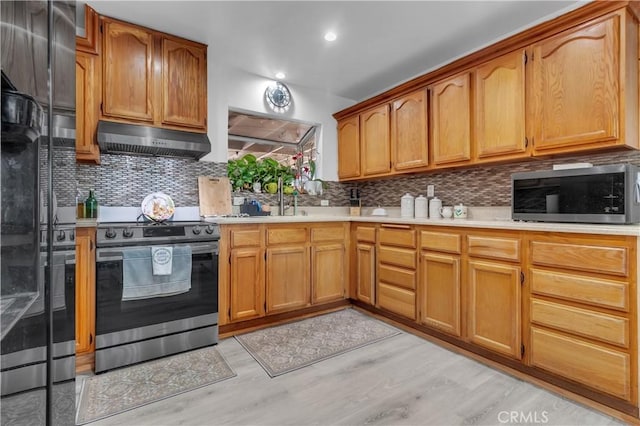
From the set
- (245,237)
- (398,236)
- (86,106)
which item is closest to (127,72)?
(86,106)

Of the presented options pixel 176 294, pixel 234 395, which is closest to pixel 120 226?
pixel 176 294

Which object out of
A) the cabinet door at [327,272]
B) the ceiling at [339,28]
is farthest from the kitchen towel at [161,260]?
the ceiling at [339,28]

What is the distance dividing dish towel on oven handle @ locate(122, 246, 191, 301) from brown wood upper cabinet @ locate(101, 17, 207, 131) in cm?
109

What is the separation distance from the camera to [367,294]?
3.14 metres

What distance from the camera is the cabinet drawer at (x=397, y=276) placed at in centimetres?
271

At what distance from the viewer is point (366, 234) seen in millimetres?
3178

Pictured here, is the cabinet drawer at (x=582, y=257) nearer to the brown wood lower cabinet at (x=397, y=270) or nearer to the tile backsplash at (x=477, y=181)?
the tile backsplash at (x=477, y=181)

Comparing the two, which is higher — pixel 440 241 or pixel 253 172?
pixel 253 172

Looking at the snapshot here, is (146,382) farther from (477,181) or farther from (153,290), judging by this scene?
(477,181)

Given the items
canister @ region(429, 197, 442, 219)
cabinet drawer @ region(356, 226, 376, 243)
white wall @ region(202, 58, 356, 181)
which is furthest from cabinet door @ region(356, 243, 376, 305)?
white wall @ region(202, 58, 356, 181)

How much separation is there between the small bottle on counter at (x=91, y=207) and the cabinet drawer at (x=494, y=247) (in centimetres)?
287

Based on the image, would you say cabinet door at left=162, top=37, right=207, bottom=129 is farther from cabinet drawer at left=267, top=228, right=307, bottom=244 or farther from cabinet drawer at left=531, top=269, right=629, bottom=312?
cabinet drawer at left=531, top=269, right=629, bottom=312

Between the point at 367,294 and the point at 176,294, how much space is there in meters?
1.74

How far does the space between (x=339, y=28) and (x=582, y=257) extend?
2264 millimetres
